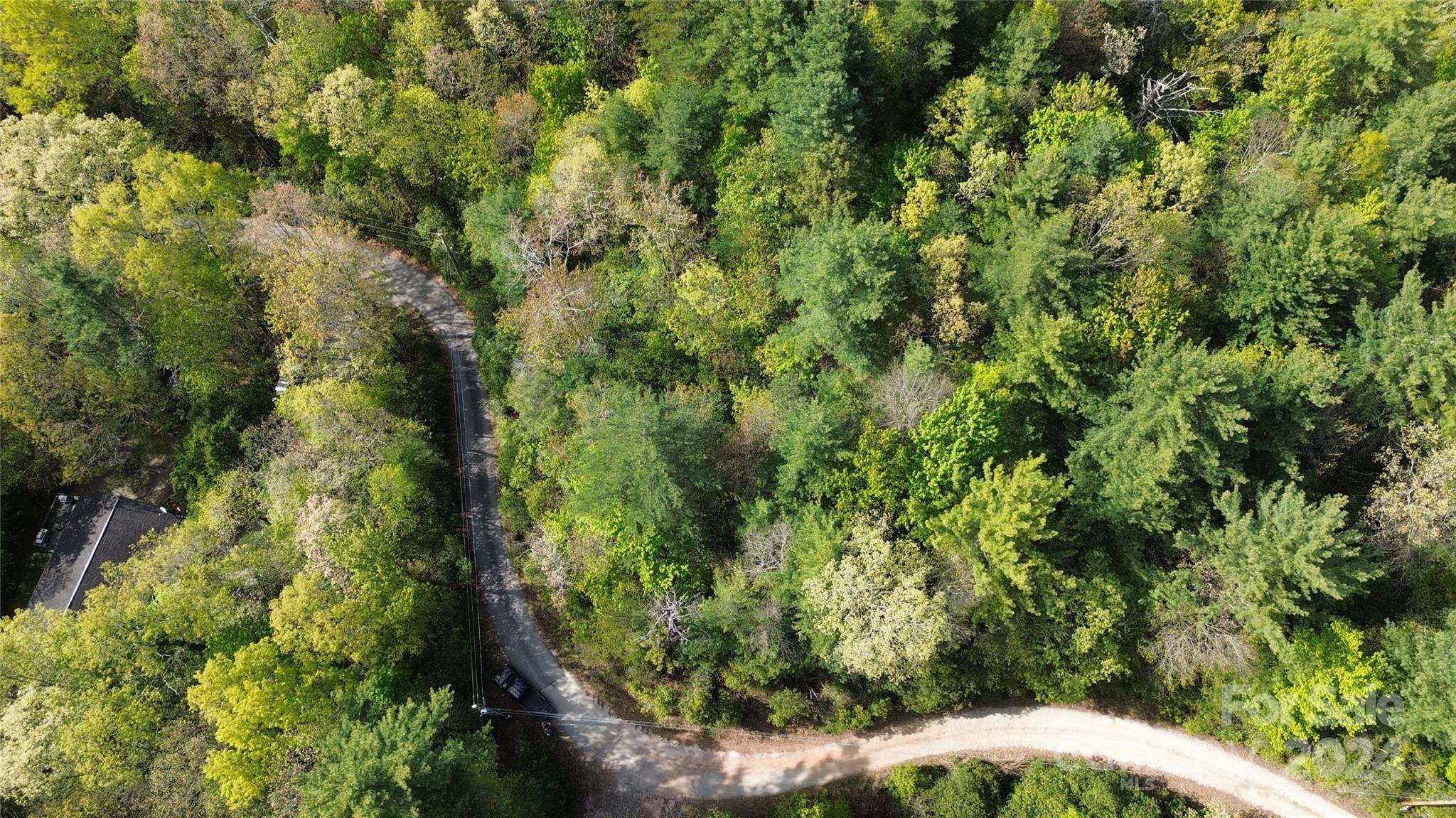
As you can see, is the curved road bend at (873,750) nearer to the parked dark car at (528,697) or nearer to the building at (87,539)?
the parked dark car at (528,697)

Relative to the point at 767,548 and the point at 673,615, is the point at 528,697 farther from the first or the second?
the point at 767,548

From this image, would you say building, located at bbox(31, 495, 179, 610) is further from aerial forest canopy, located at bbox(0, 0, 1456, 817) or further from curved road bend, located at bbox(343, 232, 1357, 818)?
curved road bend, located at bbox(343, 232, 1357, 818)

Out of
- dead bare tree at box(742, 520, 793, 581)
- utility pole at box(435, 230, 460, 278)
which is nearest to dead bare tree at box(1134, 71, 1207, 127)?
dead bare tree at box(742, 520, 793, 581)

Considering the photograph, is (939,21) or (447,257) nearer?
(939,21)

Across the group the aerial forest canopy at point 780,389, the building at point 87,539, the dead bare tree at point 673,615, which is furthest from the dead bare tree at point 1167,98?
the building at point 87,539

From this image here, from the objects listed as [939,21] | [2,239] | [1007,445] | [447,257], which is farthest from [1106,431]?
[2,239]

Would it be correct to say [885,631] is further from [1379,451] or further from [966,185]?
[1379,451]

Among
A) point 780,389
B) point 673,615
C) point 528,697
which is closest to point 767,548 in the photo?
point 673,615
